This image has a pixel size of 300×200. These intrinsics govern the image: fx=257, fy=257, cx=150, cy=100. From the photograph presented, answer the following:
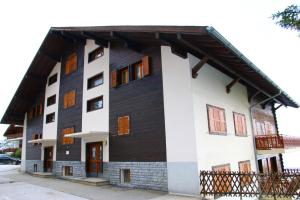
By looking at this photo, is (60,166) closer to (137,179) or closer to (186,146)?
(137,179)

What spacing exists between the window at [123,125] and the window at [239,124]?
213 inches

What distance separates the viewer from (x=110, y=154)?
13.1 m

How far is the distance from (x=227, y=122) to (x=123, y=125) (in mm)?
5030

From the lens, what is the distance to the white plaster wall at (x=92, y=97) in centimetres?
1382

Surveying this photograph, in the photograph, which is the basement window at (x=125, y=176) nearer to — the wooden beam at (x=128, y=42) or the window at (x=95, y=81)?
the window at (x=95, y=81)

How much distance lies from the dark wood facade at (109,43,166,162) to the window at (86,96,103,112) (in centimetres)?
124

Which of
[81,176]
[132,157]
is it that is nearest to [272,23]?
[132,157]

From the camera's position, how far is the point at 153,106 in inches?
447

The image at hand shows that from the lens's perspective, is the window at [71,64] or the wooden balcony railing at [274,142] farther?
the window at [71,64]

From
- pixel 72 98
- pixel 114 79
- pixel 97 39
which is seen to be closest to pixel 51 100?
pixel 72 98

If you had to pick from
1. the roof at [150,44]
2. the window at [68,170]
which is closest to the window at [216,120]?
the roof at [150,44]

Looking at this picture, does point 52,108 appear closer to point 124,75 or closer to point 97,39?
point 97,39

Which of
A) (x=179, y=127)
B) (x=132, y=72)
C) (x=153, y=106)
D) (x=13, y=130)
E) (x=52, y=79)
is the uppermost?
(x=52, y=79)

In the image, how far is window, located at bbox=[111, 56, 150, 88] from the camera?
11.9 metres
